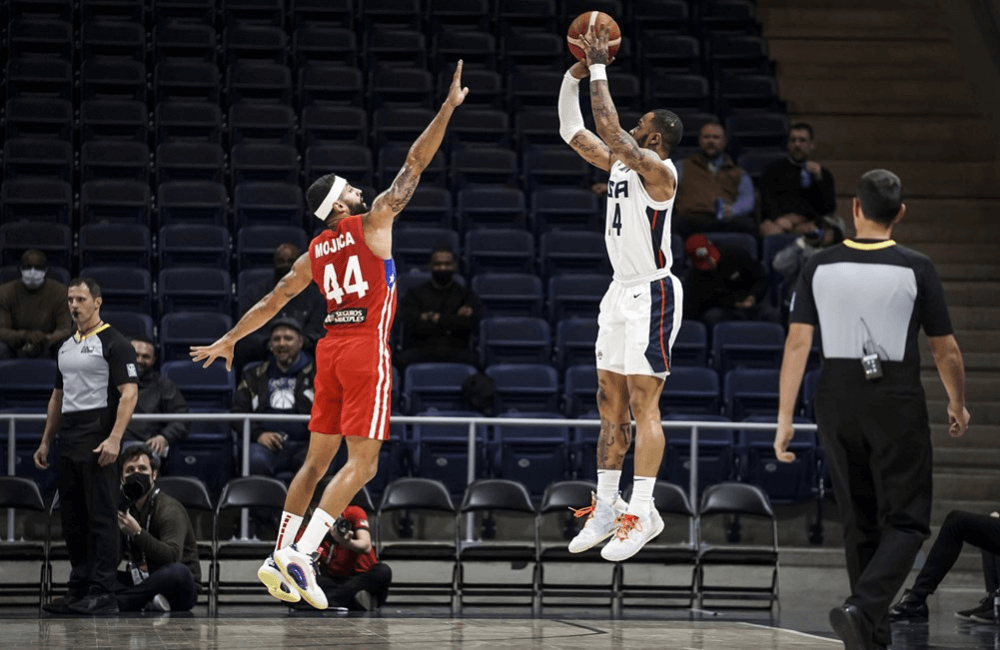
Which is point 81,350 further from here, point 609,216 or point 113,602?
point 609,216

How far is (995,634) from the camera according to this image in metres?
10.4

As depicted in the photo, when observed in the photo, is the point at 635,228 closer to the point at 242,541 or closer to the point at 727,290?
the point at 242,541

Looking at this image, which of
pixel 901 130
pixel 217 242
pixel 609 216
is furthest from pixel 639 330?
pixel 901 130

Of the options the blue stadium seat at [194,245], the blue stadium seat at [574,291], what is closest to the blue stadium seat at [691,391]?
the blue stadium seat at [574,291]

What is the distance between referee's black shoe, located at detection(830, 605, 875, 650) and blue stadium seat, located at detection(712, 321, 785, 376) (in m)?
6.79

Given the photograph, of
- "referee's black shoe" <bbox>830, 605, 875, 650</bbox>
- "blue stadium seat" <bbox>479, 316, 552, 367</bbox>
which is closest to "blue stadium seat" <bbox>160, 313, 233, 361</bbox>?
"blue stadium seat" <bbox>479, 316, 552, 367</bbox>

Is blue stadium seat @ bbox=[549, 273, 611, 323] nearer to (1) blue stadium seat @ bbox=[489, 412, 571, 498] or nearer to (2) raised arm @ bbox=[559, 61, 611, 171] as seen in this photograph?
(1) blue stadium seat @ bbox=[489, 412, 571, 498]

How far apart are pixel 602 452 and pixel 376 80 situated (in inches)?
368

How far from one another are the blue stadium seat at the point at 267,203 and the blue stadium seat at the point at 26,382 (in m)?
2.86

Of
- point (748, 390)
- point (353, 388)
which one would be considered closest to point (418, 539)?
point (748, 390)

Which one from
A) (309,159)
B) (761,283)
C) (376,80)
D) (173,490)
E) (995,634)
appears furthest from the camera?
(376,80)

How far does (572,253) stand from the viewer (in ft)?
46.7

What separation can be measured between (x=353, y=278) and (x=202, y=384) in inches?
197

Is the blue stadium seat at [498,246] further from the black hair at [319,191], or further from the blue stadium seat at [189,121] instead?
the black hair at [319,191]
